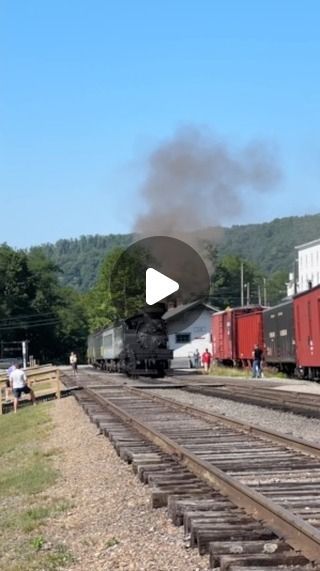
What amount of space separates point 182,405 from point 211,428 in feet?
17.6

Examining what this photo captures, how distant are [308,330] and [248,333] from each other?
19.1 meters

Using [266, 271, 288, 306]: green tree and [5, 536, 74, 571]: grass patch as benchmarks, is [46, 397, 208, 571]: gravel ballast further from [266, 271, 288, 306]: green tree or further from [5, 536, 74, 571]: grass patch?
[266, 271, 288, 306]: green tree

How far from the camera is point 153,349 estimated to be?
140 ft

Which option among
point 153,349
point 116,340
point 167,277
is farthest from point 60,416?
point 116,340

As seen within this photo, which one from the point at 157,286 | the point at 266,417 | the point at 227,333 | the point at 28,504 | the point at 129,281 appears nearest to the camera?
the point at 28,504

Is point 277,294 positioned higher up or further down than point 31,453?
higher up

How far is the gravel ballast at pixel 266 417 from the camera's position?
1507cm

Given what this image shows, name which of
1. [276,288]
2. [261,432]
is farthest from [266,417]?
[276,288]

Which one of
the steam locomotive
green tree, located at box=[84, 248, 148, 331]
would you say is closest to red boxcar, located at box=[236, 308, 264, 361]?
the steam locomotive

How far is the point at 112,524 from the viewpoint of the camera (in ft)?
25.9

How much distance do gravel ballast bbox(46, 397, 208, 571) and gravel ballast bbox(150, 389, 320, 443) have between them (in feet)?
11.4

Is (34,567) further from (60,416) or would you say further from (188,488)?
(60,416)

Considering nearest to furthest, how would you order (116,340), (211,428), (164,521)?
(164,521) < (211,428) < (116,340)

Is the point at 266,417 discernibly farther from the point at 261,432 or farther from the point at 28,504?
the point at 28,504
